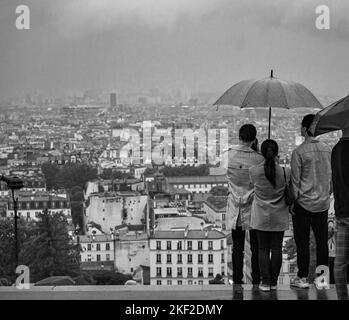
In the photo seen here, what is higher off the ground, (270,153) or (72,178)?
(270,153)

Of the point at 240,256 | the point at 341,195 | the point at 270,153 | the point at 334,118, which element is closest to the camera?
the point at 341,195

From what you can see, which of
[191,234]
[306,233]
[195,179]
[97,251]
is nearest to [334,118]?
[306,233]

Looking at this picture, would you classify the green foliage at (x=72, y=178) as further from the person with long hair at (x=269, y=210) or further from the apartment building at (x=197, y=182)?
the person with long hair at (x=269, y=210)

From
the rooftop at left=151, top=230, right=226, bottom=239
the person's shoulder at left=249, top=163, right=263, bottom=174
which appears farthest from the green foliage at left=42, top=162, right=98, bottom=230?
the person's shoulder at left=249, top=163, right=263, bottom=174

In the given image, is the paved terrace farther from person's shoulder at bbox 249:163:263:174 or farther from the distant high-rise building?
the distant high-rise building

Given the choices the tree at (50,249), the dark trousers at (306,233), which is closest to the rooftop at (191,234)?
the tree at (50,249)

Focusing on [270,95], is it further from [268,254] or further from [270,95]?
[268,254]
